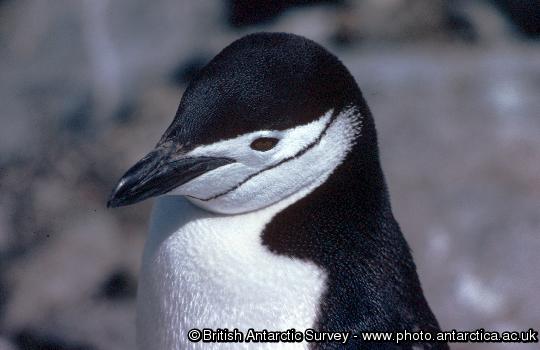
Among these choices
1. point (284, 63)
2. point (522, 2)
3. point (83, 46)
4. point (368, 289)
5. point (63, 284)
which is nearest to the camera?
point (284, 63)

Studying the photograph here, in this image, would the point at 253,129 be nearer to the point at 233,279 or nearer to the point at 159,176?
the point at 159,176

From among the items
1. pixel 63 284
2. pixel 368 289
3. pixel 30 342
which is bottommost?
pixel 63 284

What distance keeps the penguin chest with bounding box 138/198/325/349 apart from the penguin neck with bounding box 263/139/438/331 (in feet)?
0.08

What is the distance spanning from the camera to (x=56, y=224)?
2.80 m

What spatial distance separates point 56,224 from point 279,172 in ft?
5.70

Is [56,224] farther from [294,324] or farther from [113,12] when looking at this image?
[294,324]

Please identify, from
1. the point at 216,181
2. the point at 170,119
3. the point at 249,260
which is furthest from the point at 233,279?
the point at 170,119

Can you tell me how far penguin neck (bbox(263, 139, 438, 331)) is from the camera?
1.30m

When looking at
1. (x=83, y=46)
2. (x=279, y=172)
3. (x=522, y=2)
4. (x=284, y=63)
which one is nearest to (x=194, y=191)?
(x=279, y=172)

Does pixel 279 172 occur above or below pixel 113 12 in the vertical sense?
above

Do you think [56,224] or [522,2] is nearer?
[56,224]

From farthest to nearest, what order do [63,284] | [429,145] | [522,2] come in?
[522,2] < [429,145] < [63,284]
